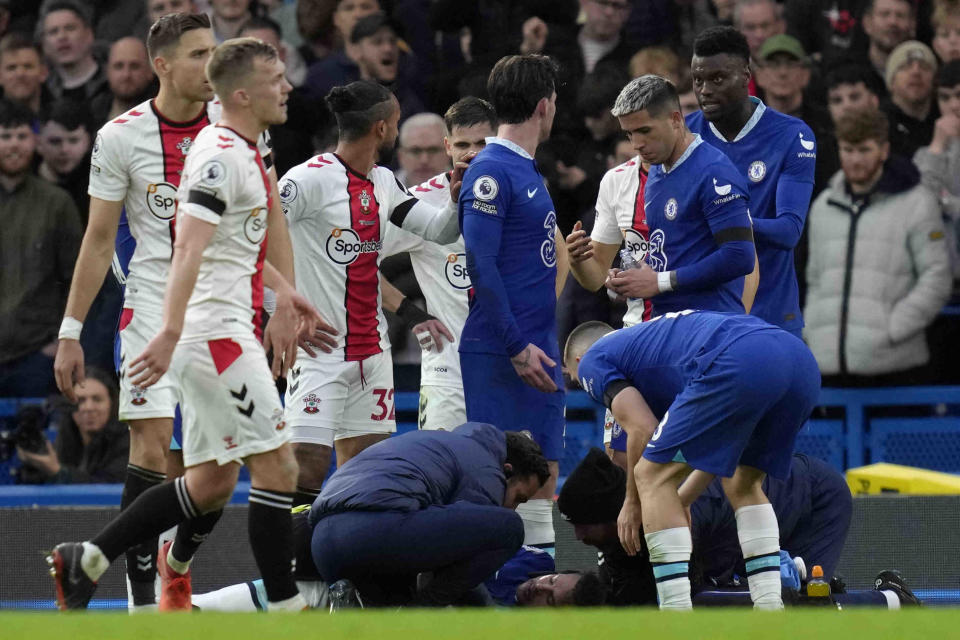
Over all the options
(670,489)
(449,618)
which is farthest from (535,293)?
(449,618)

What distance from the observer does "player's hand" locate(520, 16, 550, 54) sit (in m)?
10.4

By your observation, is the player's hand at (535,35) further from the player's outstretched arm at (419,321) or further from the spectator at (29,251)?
the player's outstretched arm at (419,321)

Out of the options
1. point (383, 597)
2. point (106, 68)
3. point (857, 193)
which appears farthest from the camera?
point (106, 68)

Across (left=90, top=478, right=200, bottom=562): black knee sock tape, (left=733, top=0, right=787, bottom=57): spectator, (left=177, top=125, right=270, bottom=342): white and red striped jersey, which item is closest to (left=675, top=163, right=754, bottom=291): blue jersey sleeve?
(left=177, top=125, right=270, bottom=342): white and red striped jersey

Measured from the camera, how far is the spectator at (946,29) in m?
10.0

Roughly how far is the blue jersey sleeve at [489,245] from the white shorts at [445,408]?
96 centimetres

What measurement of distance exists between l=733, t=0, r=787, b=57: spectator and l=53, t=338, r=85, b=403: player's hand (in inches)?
219

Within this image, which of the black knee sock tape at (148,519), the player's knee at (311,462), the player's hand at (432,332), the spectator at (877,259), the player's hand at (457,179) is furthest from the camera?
the spectator at (877,259)

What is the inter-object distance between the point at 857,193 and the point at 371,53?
3280 mm

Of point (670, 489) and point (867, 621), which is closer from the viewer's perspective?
point (867, 621)

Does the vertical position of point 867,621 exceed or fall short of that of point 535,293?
it falls short

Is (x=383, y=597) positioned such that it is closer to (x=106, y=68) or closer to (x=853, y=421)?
(x=853, y=421)

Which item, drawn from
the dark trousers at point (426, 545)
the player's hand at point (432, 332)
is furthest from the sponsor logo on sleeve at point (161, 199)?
the player's hand at point (432, 332)

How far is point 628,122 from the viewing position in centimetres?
652
